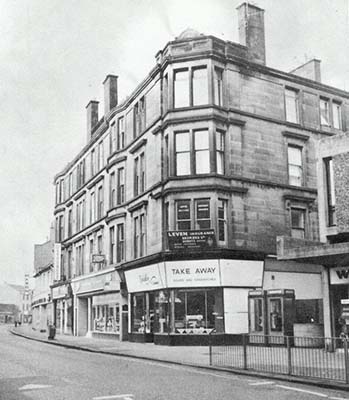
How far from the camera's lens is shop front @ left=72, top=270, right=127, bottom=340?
119ft

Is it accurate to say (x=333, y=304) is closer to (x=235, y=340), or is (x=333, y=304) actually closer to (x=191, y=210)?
(x=235, y=340)

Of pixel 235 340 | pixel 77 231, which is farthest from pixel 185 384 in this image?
pixel 77 231

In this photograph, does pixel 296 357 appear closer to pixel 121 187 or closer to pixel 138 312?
pixel 138 312

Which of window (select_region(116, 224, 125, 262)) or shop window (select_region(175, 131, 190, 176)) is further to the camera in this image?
window (select_region(116, 224, 125, 262))

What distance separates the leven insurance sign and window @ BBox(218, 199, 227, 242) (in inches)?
321

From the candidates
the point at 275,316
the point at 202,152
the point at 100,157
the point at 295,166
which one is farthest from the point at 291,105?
the point at 100,157

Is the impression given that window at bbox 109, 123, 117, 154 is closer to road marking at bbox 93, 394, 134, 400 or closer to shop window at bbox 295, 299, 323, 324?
shop window at bbox 295, 299, 323, 324

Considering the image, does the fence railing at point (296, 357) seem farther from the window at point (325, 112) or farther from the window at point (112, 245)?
the window at point (325, 112)

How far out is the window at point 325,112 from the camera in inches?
1394

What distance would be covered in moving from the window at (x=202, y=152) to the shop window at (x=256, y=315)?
706 cm

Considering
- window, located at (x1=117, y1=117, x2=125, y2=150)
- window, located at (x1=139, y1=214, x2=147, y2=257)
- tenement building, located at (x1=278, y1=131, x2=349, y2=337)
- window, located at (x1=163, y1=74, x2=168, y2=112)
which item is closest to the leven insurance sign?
tenement building, located at (x1=278, y1=131, x2=349, y2=337)

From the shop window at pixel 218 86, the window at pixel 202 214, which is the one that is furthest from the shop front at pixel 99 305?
the shop window at pixel 218 86

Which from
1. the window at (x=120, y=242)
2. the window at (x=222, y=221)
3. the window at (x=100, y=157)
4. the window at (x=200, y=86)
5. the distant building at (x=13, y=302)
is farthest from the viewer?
the distant building at (x=13, y=302)

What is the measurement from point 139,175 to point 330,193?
566 inches
